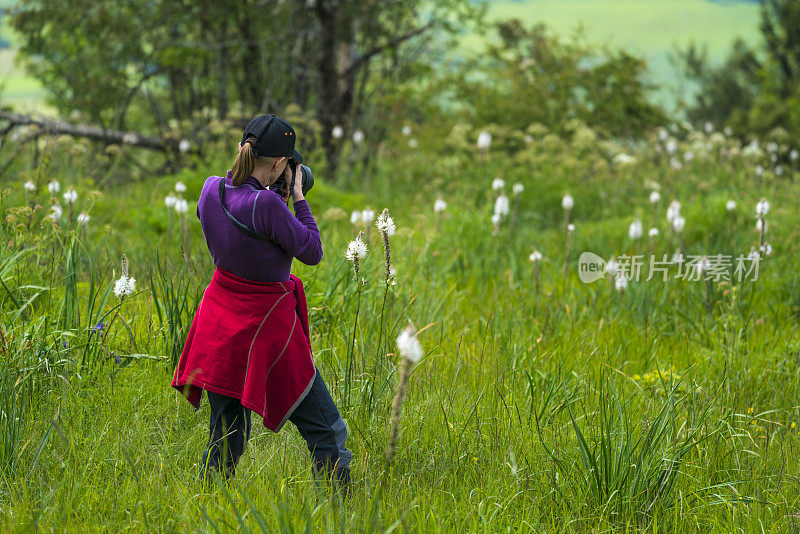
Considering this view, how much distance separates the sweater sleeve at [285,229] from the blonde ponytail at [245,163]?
15 centimetres

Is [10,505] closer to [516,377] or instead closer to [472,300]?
[516,377]

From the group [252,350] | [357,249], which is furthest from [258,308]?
[357,249]

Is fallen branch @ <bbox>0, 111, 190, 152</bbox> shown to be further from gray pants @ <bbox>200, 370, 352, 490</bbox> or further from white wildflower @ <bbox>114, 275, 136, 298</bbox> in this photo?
gray pants @ <bbox>200, 370, 352, 490</bbox>

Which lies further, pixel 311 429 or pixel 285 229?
pixel 311 429

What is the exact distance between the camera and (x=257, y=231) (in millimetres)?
2506

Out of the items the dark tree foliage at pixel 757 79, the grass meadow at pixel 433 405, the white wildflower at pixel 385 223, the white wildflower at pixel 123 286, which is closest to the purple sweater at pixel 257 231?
the white wildflower at pixel 385 223

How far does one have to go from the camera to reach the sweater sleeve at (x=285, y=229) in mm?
2463

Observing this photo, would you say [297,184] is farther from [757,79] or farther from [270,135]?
[757,79]

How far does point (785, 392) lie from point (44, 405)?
13.0 ft

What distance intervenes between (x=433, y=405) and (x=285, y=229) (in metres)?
1.26

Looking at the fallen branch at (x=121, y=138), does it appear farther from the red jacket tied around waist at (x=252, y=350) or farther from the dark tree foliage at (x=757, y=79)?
the dark tree foliage at (x=757, y=79)

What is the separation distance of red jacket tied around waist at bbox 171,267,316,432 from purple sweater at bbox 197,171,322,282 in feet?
0.22

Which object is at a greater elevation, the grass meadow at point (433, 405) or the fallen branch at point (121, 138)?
the fallen branch at point (121, 138)

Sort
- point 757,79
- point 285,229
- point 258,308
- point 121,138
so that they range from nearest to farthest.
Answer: point 285,229
point 258,308
point 121,138
point 757,79
